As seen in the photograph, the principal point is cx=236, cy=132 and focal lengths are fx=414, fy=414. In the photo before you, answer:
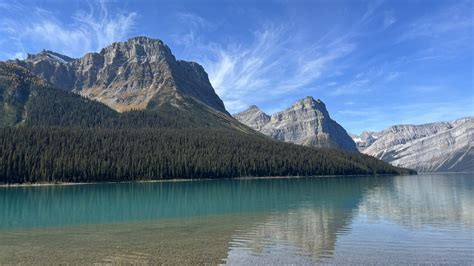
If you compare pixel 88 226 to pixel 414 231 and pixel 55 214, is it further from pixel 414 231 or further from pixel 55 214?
pixel 414 231

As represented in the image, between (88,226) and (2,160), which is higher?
(2,160)

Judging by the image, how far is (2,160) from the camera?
18212cm

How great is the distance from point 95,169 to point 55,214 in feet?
425

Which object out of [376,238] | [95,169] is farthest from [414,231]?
[95,169]

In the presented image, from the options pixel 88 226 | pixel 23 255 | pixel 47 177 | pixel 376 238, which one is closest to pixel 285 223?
pixel 376 238

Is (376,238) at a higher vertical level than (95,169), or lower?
lower

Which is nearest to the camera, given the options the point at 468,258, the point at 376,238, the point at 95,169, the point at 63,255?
the point at 468,258

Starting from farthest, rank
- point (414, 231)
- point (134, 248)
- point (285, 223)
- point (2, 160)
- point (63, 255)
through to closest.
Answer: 1. point (2, 160)
2. point (285, 223)
3. point (414, 231)
4. point (134, 248)
5. point (63, 255)

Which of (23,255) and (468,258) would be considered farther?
(23,255)

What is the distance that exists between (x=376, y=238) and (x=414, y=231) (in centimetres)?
724

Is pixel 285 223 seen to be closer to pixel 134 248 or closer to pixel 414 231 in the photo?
pixel 414 231

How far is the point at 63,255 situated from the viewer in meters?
34.2

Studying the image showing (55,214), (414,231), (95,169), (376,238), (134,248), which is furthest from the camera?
(95,169)

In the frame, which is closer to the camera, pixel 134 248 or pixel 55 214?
pixel 134 248
